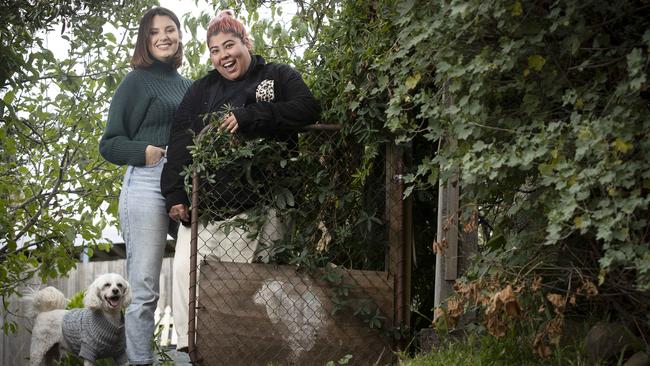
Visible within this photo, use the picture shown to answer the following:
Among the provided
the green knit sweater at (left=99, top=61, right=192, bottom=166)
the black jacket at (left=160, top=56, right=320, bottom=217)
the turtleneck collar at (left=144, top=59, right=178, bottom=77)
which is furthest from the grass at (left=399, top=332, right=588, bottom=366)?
the turtleneck collar at (left=144, top=59, right=178, bottom=77)

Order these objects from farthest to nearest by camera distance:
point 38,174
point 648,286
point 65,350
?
point 38,174 → point 65,350 → point 648,286

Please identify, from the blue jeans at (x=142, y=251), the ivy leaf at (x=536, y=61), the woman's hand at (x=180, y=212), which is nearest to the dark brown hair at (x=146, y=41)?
the blue jeans at (x=142, y=251)

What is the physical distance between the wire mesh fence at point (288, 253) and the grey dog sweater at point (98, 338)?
1430 mm

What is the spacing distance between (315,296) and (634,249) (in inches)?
81.1

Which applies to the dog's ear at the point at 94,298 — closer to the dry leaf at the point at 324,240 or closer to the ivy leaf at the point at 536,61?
the dry leaf at the point at 324,240

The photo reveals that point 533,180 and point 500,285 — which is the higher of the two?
point 533,180

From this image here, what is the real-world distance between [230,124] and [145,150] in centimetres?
69

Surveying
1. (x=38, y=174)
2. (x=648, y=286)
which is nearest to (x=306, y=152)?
(x=648, y=286)

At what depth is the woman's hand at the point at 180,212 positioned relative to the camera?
521cm

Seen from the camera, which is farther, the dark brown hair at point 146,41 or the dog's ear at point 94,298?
the dog's ear at point 94,298

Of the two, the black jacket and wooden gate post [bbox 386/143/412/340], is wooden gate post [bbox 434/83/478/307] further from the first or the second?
the black jacket

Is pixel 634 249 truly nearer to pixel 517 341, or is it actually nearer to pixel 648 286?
pixel 648 286

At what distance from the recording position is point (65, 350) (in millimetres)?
6758

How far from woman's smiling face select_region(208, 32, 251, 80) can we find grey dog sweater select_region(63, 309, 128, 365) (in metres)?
2.10
